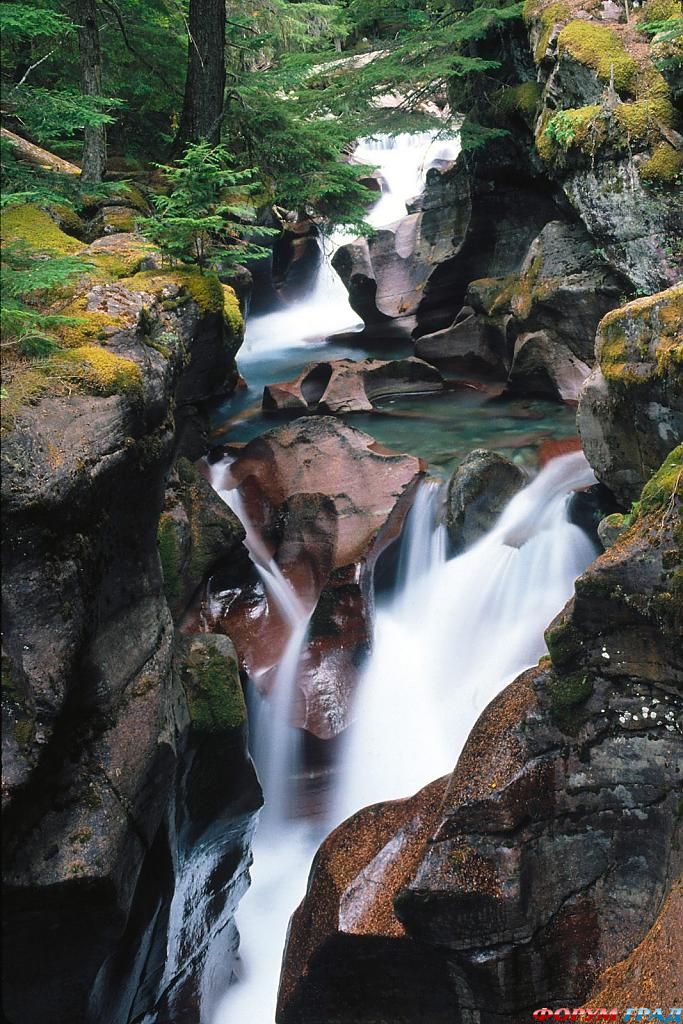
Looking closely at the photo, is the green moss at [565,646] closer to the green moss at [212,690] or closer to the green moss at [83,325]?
the green moss at [212,690]

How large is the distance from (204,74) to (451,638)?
7672 mm

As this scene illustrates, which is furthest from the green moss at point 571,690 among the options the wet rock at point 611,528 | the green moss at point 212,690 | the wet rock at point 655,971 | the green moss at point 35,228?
the green moss at point 35,228

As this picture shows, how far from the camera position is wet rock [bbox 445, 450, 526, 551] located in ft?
32.7

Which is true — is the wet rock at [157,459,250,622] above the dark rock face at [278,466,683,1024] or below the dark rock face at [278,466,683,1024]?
above

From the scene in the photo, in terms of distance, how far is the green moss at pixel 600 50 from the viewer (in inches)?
475

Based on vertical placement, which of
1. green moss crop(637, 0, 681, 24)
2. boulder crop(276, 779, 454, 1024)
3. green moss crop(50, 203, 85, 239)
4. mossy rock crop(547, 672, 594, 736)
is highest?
green moss crop(637, 0, 681, 24)

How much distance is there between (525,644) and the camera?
8.69 metres

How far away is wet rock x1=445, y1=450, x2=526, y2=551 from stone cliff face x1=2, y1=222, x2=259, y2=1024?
403 cm

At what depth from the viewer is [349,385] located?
14742 mm

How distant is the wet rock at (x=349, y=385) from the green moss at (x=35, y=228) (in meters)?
6.87

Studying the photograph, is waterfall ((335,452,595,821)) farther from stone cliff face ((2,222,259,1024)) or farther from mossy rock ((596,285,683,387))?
mossy rock ((596,285,683,387))

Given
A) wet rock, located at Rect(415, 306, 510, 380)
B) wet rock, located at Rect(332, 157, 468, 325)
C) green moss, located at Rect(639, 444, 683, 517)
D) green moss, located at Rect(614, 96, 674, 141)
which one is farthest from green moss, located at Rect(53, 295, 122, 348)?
wet rock, located at Rect(332, 157, 468, 325)

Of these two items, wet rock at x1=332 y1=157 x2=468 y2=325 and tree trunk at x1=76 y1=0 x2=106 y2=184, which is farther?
wet rock at x1=332 y1=157 x2=468 y2=325

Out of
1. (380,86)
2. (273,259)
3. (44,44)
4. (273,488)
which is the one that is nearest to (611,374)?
(273,488)
